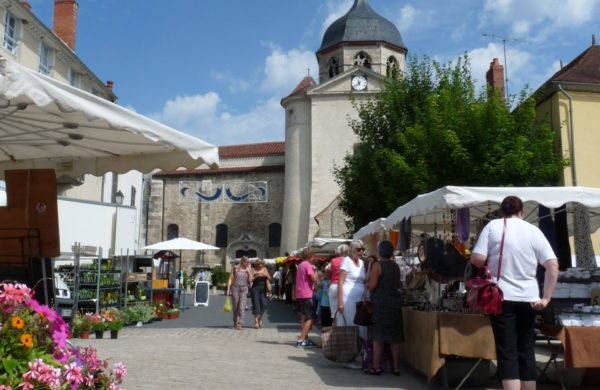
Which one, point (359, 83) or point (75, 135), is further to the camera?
point (359, 83)

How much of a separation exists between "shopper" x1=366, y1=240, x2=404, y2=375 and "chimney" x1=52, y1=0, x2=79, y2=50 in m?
27.5

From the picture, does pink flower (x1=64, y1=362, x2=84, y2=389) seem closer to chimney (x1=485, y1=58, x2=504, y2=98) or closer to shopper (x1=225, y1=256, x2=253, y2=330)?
shopper (x1=225, y1=256, x2=253, y2=330)

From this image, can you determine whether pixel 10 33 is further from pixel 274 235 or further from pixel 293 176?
pixel 274 235

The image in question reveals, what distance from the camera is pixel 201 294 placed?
75.3ft

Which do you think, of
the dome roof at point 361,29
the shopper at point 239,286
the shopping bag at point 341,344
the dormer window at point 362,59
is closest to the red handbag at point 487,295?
the shopping bag at point 341,344

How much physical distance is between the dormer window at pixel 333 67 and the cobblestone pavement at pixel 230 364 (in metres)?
30.8

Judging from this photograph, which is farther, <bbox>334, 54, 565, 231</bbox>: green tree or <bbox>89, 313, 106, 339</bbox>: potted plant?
<bbox>334, 54, 565, 231</bbox>: green tree

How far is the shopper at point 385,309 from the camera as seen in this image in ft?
23.3

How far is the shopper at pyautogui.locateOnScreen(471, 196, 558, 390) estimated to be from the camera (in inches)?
174

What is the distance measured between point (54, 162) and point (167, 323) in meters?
9.93

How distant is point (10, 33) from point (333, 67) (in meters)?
23.2

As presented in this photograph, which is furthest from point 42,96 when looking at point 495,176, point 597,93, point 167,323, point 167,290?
point 597,93

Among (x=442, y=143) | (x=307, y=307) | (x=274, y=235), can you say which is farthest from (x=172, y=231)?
(x=307, y=307)

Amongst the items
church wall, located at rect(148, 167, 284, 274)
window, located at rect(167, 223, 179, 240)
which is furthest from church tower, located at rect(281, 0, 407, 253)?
window, located at rect(167, 223, 179, 240)
